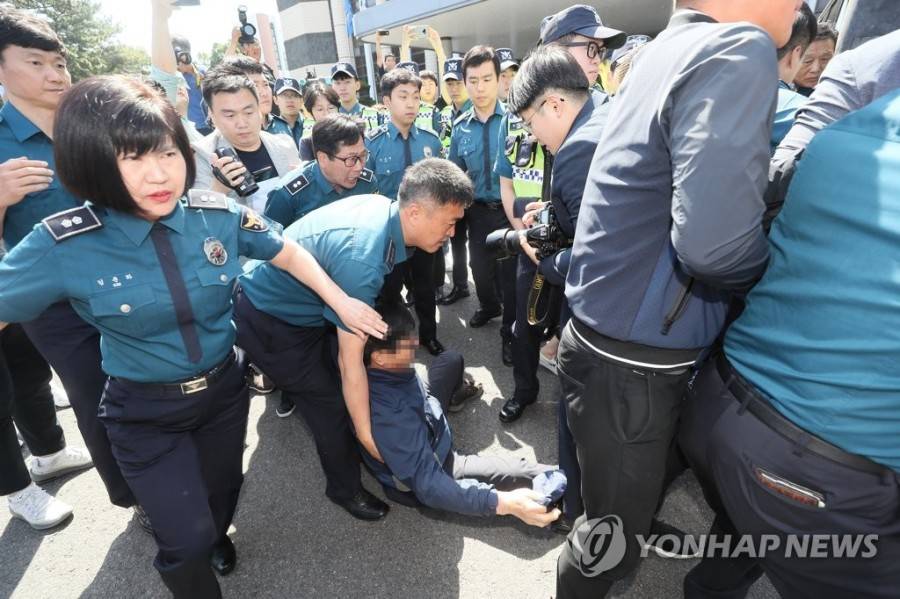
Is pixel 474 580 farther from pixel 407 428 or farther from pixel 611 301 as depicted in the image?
pixel 611 301

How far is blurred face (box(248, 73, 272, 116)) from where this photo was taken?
12.7ft

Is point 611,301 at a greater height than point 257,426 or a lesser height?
greater

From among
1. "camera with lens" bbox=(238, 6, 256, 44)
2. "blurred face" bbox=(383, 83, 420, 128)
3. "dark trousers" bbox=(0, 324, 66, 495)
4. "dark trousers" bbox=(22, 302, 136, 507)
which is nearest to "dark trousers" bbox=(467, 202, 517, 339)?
"blurred face" bbox=(383, 83, 420, 128)

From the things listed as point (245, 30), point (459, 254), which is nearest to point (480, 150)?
point (459, 254)

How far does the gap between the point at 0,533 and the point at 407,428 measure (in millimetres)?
2079

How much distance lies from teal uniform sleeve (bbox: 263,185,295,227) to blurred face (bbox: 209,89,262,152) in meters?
0.41

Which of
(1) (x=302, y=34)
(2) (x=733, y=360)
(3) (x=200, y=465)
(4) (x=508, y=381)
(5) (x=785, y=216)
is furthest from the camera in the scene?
(1) (x=302, y=34)

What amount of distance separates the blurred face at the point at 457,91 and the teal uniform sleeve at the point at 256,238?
149 inches

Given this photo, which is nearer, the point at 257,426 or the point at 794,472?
the point at 794,472

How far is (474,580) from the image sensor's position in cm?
185

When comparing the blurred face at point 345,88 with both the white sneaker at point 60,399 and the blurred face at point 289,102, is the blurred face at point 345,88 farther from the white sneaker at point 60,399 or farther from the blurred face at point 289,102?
the white sneaker at point 60,399

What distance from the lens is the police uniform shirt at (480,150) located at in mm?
3554

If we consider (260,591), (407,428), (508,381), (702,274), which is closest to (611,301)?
(702,274)

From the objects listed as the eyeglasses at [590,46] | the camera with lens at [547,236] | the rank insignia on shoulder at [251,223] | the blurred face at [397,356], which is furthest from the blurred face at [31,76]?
the eyeglasses at [590,46]
